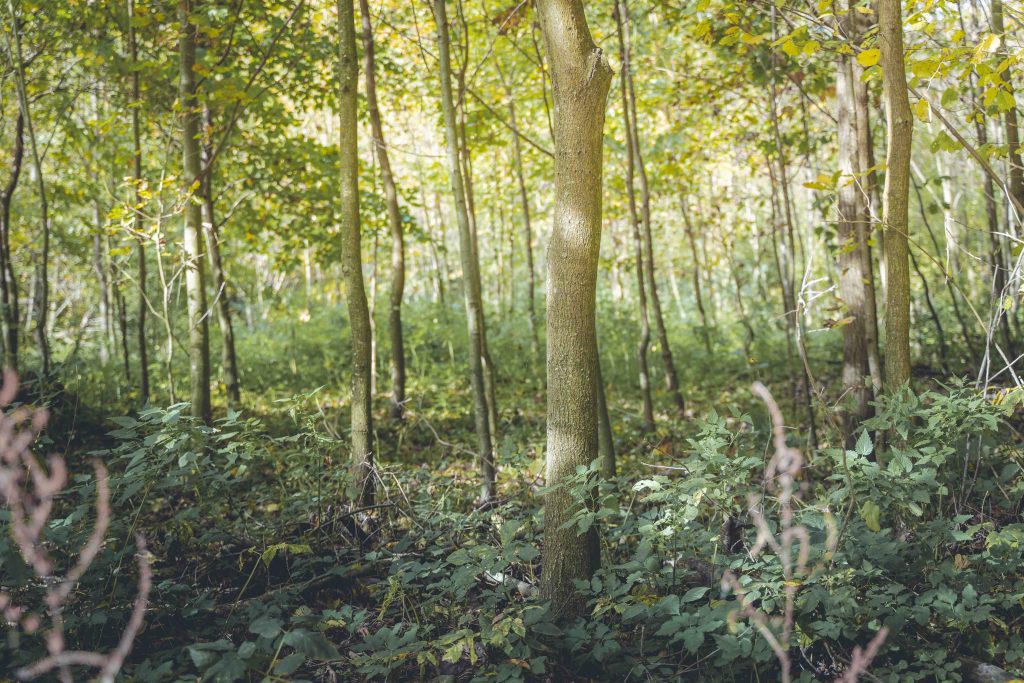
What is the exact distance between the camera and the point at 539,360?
379 inches

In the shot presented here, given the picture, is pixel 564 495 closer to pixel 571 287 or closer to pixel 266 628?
pixel 571 287

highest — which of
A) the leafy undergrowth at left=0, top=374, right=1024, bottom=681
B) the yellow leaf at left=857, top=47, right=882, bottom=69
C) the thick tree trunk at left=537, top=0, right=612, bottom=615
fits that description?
the yellow leaf at left=857, top=47, right=882, bottom=69

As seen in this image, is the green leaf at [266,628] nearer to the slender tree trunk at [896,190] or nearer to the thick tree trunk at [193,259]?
the slender tree trunk at [896,190]

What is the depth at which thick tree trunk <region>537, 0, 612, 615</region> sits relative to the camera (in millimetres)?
3297

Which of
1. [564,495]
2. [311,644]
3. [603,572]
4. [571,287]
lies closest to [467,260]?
[571,287]

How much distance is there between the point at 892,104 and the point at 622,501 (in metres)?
3.24

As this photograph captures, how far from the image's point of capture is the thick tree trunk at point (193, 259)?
229 inches

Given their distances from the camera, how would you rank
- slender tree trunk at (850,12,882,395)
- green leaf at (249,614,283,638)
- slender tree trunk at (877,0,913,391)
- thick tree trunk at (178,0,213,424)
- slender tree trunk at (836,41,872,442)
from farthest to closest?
thick tree trunk at (178,0,213,424)
slender tree trunk at (836,41,872,442)
slender tree trunk at (850,12,882,395)
slender tree trunk at (877,0,913,391)
green leaf at (249,614,283,638)

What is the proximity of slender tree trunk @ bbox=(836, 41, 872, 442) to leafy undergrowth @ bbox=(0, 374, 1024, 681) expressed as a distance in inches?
65.2

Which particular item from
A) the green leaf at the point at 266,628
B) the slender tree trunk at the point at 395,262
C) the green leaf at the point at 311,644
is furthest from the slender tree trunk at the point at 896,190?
the slender tree trunk at the point at 395,262

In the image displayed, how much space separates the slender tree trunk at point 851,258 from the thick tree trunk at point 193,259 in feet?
18.2

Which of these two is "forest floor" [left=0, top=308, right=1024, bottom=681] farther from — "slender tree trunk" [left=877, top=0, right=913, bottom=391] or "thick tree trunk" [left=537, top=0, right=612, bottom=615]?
"slender tree trunk" [left=877, top=0, right=913, bottom=391]

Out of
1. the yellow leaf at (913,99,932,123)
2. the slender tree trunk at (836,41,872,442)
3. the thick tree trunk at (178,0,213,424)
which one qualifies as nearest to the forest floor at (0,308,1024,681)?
the thick tree trunk at (178,0,213,424)

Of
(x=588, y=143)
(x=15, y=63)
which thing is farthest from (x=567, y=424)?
(x=15, y=63)
